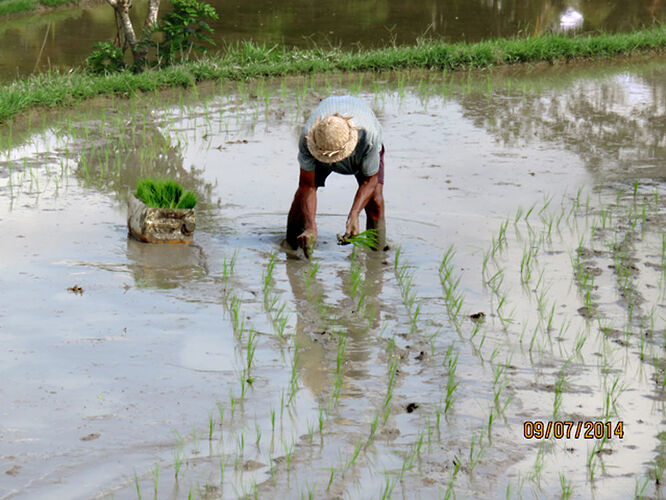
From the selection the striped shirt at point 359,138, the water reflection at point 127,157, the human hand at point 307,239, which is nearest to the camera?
the striped shirt at point 359,138

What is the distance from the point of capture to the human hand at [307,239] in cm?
417

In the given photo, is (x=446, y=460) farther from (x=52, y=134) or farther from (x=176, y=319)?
(x=52, y=134)

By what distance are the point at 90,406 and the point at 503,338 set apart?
1672 millimetres

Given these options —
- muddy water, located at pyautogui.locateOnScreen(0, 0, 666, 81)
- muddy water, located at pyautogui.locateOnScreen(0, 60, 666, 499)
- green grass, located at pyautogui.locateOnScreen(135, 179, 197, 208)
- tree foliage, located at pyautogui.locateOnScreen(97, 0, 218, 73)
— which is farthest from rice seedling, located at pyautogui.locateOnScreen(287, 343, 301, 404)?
muddy water, located at pyautogui.locateOnScreen(0, 0, 666, 81)

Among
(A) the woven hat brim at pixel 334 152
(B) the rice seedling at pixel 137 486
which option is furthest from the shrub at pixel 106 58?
(B) the rice seedling at pixel 137 486

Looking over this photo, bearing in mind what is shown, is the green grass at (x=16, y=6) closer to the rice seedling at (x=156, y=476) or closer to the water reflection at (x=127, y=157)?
the water reflection at (x=127, y=157)

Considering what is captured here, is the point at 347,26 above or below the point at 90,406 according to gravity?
above

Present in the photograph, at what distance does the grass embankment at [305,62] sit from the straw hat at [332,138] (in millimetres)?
3945

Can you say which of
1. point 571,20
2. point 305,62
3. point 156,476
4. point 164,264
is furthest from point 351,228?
point 571,20

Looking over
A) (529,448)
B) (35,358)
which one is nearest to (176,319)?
(35,358)

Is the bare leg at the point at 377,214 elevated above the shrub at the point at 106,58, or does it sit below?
below

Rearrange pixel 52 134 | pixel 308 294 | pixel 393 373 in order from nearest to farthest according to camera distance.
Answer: pixel 393 373, pixel 308 294, pixel 52 134

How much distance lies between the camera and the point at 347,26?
1317 centimetres

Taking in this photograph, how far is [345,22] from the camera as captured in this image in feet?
44.4
